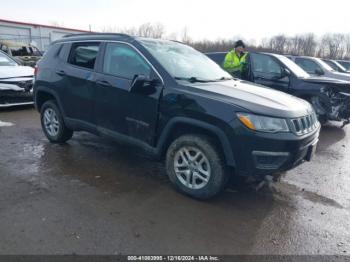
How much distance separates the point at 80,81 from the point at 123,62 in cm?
84

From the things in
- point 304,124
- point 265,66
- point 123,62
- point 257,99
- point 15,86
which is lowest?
point 15,86

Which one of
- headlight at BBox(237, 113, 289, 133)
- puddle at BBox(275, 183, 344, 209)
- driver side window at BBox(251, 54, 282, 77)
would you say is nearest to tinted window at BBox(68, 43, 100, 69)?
headlight at BBox(237, 113, 289, 133)

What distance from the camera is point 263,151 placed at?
321 centimetres

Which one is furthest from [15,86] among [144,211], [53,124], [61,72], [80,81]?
[144,211]

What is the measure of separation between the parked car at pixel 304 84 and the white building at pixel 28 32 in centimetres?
2217

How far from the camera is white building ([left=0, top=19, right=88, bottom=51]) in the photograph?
1023 inches

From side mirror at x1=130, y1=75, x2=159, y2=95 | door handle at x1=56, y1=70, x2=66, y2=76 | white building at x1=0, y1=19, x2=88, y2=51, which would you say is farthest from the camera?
white building at x1=0, y1=19, x2=88, y2=51

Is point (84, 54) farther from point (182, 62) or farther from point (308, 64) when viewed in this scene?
point (308, 64)

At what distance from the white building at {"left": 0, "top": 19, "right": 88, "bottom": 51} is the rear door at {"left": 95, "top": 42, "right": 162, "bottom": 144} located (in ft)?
79.3

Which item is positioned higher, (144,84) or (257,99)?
(144,84)

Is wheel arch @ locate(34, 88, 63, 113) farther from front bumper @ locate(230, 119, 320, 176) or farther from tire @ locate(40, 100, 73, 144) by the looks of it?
front bumper @ locate(230, 119, 320, 176)

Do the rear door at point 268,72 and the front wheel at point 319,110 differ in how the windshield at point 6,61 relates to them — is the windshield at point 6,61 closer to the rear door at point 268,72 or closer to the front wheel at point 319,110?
the rear door at point 268,72

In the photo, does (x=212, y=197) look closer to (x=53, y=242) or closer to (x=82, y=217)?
(x=82, y=217)

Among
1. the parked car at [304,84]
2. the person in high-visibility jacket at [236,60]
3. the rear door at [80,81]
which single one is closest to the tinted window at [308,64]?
the parked car at [304,84]
